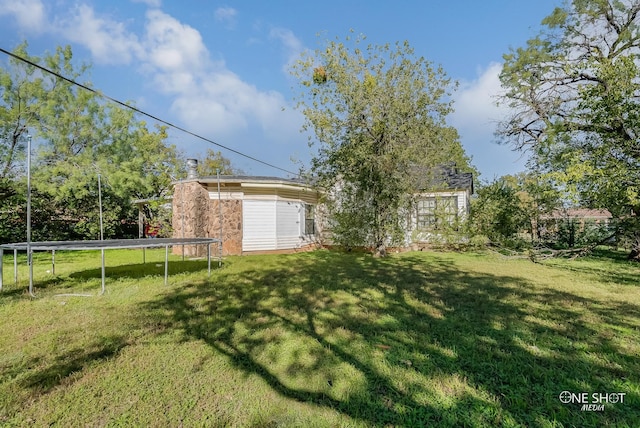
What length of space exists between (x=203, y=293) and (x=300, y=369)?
3.69 meters

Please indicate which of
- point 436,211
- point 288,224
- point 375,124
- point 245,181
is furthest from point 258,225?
point 436,211

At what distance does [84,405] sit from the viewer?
2311mm

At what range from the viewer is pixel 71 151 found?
17.1m

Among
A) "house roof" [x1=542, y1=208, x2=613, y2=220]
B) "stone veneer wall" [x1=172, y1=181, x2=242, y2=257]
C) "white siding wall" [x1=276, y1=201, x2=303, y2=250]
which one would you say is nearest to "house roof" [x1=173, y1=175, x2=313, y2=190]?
"stone veneer wall" [x1=172, y1=181, x2=242, y2=257]

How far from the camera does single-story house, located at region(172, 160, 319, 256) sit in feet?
38.7

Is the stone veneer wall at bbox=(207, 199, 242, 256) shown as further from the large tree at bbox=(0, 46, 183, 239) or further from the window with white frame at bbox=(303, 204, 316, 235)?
the large tree at bbox=(0, 46, 183, 239)

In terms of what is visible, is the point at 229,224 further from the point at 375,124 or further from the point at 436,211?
the point at 436,211

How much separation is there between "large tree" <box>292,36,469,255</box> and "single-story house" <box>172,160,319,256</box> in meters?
2.37

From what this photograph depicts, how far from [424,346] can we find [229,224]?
10.4 meters

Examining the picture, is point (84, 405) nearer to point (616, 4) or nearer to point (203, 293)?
point (203, 293)

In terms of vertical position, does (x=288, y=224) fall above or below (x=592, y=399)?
above

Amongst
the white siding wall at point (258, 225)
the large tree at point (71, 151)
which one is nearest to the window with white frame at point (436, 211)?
the white siding wall at point (258, 225)

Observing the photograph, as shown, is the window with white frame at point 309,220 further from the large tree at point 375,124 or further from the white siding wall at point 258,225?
the large tree at point 375,124

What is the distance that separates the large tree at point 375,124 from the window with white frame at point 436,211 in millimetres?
2512
